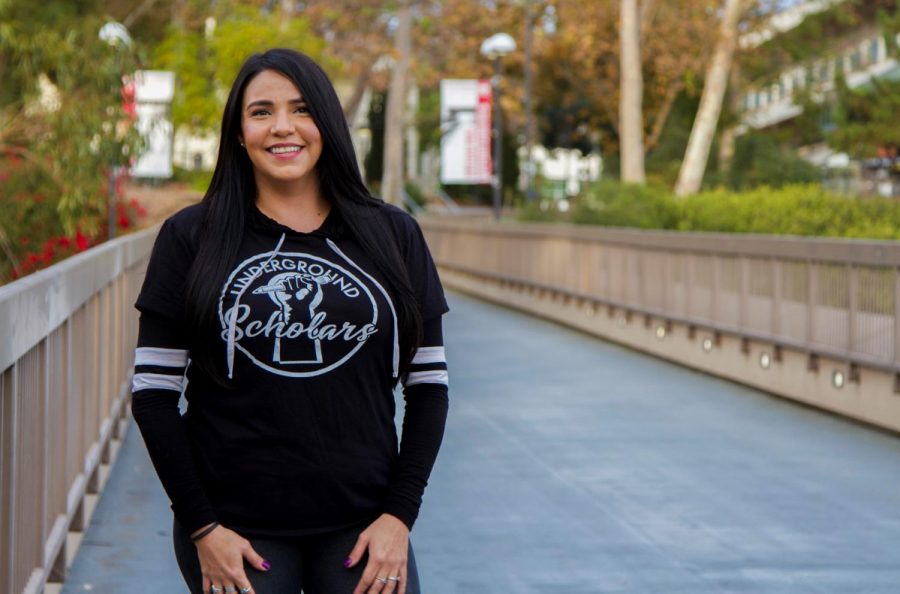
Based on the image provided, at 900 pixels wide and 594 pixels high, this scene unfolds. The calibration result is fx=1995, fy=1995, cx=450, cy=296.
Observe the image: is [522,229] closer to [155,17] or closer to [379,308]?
[379,308]

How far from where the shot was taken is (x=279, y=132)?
3732mm

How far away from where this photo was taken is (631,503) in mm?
9953

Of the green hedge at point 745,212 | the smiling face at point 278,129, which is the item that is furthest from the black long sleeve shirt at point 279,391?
the green hedge at point 745,212

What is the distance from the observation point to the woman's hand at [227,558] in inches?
142

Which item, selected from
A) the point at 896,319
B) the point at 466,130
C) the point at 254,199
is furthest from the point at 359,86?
the point at 254,199

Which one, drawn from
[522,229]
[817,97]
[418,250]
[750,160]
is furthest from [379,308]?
[817,97]

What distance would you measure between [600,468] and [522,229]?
16369 millimetres

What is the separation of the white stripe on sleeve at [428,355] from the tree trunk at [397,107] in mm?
49549

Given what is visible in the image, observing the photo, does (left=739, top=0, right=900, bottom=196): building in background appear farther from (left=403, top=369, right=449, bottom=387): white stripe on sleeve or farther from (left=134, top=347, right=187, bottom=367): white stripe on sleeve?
(left=134, top=347, right=187, bottom=367): white stripe on sleeve

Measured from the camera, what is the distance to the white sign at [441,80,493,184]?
4669 centimetres

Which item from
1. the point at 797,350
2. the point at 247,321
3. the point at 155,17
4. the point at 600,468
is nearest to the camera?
the point at 247,321

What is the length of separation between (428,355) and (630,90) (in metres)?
41.9

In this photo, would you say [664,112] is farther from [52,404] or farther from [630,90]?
[52,404]

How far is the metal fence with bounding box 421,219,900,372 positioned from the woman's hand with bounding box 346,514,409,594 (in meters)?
9.26
